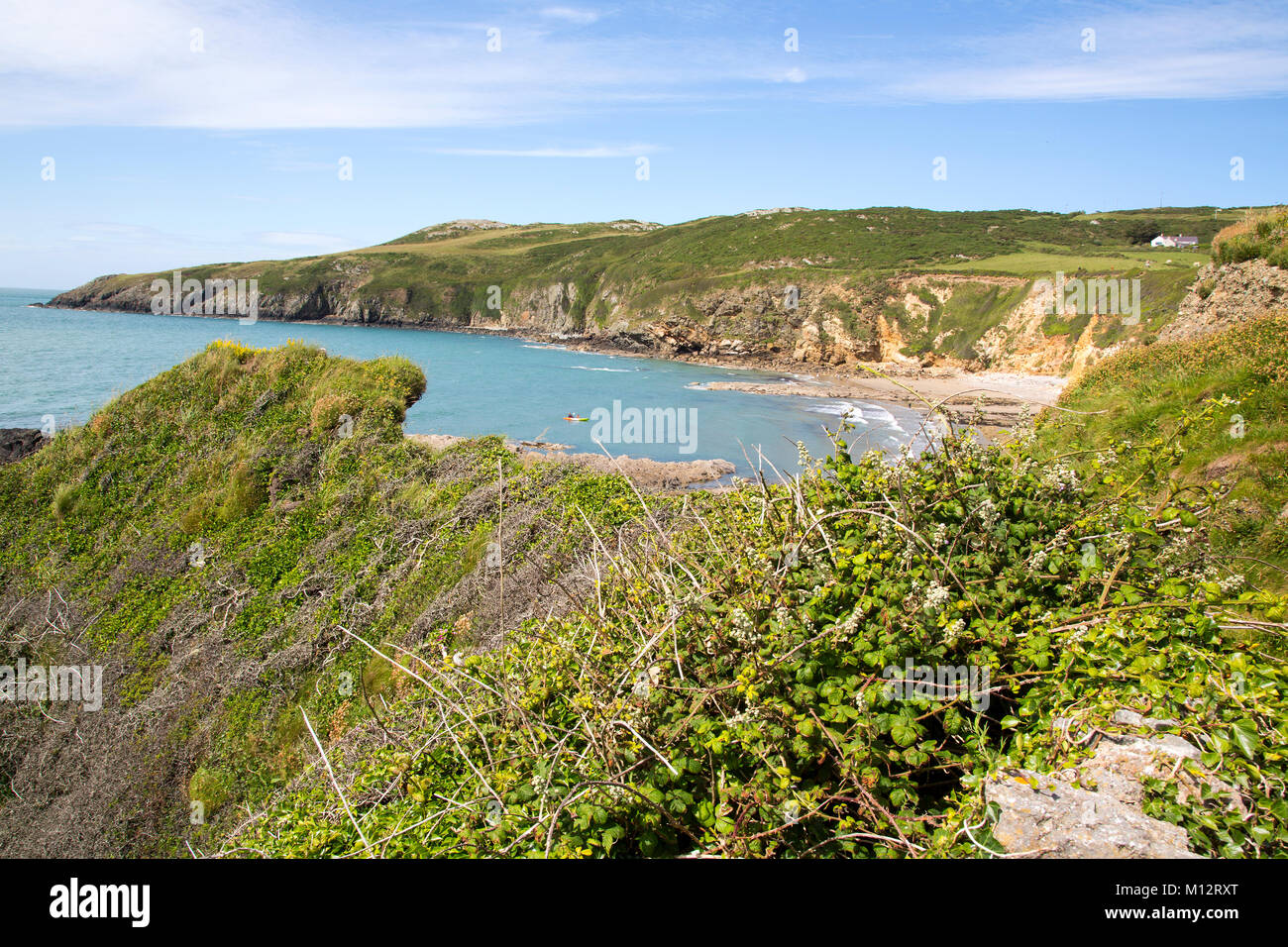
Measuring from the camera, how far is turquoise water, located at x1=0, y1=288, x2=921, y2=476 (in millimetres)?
33844

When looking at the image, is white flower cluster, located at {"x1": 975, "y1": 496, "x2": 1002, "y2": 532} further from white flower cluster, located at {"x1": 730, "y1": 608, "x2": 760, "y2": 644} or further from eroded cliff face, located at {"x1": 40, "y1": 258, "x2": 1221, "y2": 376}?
eroded cliff face, located at {"x1": 40, "y1": 258, "x2": 1221, "y2": 376}

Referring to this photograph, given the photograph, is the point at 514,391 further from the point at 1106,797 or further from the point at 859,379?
the point at 1106,797

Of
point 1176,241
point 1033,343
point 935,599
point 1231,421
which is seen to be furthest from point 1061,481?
point 1176,241

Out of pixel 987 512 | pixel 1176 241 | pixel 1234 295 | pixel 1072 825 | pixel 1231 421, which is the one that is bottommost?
pixel 1072 825

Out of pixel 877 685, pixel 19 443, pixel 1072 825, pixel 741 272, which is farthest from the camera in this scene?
pixel 741 272

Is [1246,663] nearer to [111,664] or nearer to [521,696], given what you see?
[521,696]

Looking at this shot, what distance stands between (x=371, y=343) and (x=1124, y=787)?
9108cm

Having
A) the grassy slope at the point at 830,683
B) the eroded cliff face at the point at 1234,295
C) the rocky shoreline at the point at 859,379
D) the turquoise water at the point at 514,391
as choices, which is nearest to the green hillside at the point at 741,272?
the rocky shoreline at the point at 859,379

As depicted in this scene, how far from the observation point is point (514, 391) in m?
52.5

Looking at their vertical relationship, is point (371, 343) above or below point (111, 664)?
above

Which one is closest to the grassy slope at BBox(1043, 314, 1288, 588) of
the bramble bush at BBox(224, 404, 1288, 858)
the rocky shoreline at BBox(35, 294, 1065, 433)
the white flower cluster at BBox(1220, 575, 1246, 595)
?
the bramble bush at BBox(224, 404, 1288, 858)

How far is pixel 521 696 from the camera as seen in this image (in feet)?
12.0
